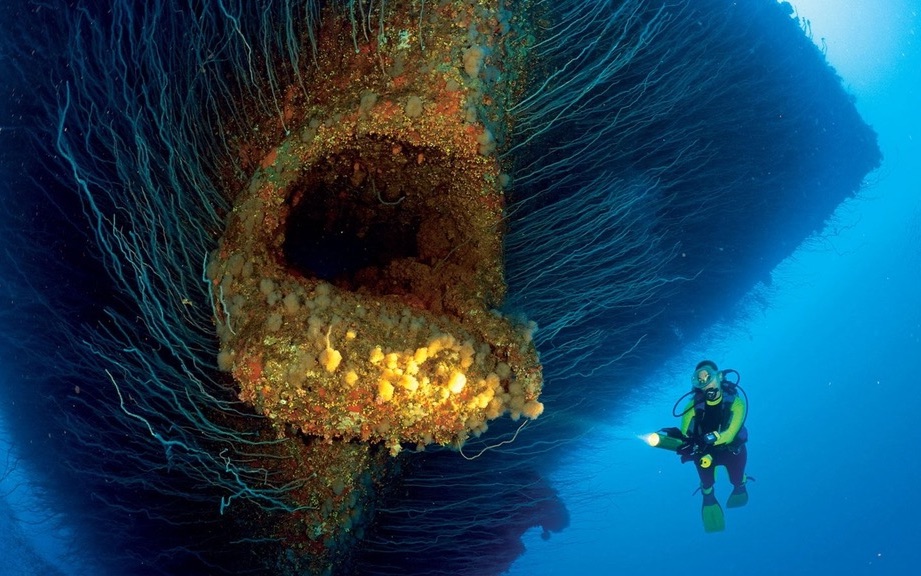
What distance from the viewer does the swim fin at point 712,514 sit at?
905 centimetres

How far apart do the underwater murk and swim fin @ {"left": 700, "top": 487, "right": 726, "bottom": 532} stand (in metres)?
7.09

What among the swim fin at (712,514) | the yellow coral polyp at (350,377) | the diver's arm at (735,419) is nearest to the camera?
the yellow coral polyp at (350,377)

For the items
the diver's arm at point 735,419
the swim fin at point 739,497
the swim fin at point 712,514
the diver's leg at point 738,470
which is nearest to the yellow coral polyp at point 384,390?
the diver's arm at point 735,419

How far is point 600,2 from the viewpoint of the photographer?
2986 millimetres

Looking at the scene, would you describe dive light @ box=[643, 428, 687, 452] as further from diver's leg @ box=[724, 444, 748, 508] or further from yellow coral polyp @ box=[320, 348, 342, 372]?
yellow coral polyp @ box=[320, 348, 342, 372]

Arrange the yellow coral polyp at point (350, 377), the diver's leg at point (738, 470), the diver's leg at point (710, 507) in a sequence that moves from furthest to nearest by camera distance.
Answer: the diver's leg at point (710, 507) → the diver's leg at point (738, 470) → the yellow coral polyp at point (350, 377)

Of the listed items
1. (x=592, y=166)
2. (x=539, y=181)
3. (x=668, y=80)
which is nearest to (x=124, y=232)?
(x=539, y=181)

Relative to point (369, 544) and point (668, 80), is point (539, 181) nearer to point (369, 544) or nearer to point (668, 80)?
point (668, 80)

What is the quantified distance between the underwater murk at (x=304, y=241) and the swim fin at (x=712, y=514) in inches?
279

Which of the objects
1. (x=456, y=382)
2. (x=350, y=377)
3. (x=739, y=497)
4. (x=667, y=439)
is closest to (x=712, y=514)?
(x=739, y=497)

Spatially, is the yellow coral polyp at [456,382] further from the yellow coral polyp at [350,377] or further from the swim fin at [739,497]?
the swim fin at [739,497]

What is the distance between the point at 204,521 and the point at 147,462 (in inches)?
19.9

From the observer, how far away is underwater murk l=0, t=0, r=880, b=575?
2.39 meters

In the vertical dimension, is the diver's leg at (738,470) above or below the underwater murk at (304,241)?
above
